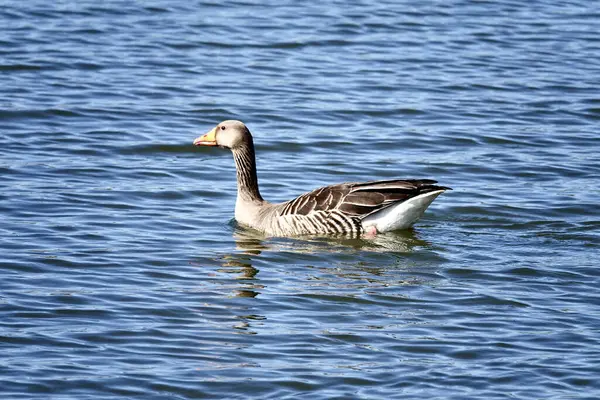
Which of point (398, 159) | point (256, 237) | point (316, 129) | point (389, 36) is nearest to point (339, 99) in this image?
point (316, 129)

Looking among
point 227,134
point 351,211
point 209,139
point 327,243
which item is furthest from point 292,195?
point 327,243

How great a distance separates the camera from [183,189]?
14297 millimetres

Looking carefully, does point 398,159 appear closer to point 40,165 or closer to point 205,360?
point 40,165

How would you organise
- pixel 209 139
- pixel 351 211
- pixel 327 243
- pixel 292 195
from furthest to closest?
pixel 292 195 < pixel 209 139 < pixel 351 211 < pixel 327 243

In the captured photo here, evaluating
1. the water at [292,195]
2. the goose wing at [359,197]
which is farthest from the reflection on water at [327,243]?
the goose wing at [359,197]

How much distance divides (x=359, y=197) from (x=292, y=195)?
1.97 metres

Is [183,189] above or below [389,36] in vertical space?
below

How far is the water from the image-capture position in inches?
339

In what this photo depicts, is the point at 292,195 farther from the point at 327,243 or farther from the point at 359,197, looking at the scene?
the point at 327,243

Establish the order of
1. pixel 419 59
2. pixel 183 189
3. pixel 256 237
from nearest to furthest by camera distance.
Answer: pixel 256 237, pixel 183 189, pixel 419 59

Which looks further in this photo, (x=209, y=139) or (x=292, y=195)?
(x=292, y=195)

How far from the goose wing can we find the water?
0.39 m

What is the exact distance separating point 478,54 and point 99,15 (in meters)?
7.71

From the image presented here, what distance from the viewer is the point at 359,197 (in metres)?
12.7
